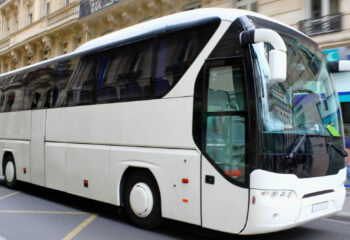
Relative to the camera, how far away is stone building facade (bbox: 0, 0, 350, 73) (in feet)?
37.7

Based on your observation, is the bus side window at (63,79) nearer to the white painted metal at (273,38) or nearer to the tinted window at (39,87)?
the tinted window at (39,87)

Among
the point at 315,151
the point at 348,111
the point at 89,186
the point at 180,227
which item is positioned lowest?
the point at 180,227

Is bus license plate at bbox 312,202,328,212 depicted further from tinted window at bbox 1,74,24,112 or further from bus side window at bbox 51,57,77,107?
tinted window at bbox 1,74,24,112

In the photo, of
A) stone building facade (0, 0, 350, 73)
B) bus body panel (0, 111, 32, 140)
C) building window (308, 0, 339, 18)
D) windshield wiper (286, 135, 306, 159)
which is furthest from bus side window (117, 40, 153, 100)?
building window (308, 0, 339, 18)

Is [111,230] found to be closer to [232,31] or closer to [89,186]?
[89,186]

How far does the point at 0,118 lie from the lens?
11227mm

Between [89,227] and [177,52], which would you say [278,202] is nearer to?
[177,52]

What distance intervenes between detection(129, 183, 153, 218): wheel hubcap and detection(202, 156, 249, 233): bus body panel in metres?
1.21

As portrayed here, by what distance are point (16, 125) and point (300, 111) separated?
771 centimetres

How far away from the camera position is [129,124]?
6484 mm

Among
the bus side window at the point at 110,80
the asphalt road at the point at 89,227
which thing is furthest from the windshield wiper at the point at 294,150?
the bus side window at the point at 110,80

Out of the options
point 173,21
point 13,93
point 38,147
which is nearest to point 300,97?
point 173,21

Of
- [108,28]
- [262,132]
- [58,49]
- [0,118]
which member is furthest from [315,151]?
[58,49]

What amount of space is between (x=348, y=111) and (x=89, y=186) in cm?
743
